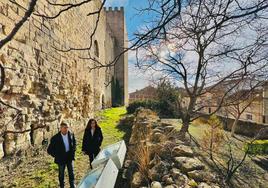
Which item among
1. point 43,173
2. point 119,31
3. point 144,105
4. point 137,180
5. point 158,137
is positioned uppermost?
point 119,31

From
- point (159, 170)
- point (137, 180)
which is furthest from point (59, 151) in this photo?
point (159, 170)

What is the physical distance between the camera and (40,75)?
7.04 metres

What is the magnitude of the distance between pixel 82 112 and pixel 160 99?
28.4 ft

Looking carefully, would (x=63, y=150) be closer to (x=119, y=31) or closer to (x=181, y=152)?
(x=181, y=152)

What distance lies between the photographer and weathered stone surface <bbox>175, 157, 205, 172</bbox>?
404 centimetres

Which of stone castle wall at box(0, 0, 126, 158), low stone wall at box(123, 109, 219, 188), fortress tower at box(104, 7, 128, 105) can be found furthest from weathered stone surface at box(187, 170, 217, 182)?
fortress tower at box(104, 7, 128, 105)

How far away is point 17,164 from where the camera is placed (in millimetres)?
5746

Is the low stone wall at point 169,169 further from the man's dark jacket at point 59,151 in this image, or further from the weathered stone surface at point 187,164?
the man's dark jacket at point 59,151

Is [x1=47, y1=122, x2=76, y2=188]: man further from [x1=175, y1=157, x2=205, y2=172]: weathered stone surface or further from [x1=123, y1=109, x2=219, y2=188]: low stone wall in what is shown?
[x1=175, y1=157, x2=205, y2=172]: weathered stone surface

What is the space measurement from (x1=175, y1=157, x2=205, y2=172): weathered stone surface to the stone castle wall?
5.32ft

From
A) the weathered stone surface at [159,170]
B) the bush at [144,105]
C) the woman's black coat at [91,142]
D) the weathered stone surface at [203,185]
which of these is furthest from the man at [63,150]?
the bush at [144,105]

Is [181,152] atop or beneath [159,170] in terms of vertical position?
atop

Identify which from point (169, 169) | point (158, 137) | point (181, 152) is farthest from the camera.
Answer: point (158, 137)

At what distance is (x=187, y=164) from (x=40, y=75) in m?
4.31
